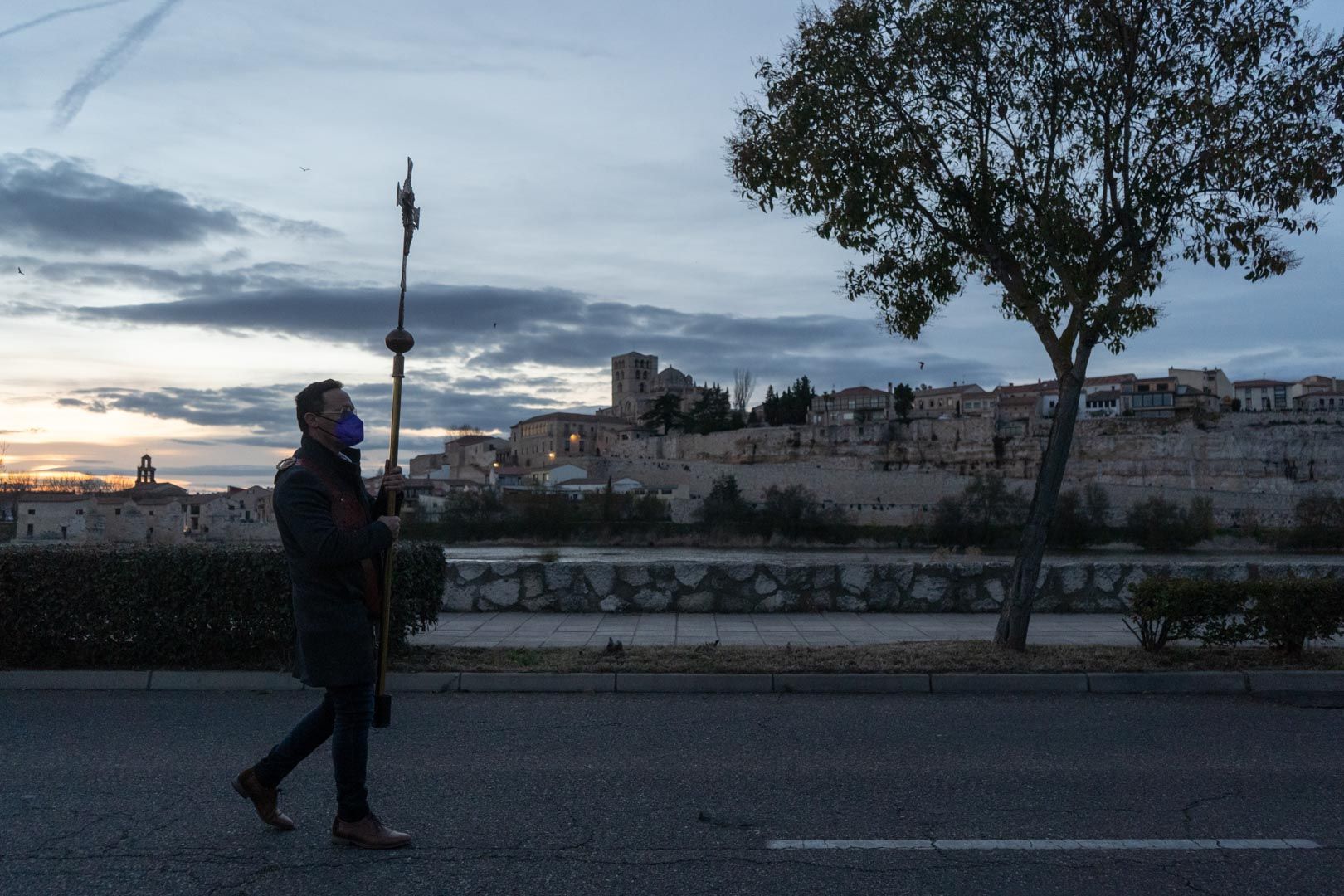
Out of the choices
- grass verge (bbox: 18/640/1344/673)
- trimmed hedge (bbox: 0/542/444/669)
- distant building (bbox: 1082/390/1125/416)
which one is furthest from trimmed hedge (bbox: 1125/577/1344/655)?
distant building (bbox: 1082/390/1125/416)

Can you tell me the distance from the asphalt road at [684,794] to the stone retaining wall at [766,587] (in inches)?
214

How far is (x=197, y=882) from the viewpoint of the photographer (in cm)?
419

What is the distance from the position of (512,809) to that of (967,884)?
2286mm

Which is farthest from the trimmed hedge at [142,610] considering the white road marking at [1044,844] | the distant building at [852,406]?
the distant building at [852,406]

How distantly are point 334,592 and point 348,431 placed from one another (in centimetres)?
72

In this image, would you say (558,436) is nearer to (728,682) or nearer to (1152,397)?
(1152,397)

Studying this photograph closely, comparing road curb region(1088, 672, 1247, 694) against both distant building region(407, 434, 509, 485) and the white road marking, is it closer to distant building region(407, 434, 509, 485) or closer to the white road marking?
the white road marking

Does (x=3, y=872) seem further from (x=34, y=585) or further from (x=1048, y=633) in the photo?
(x=1048, y=633)

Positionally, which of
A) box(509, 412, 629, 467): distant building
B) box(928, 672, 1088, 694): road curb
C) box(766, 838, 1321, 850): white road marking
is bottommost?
box(928, 672, 1088, 694): road curb

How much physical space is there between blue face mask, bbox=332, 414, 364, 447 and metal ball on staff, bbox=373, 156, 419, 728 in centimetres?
30

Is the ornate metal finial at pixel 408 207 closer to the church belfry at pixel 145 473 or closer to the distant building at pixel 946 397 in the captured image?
the church belfry at pixel 145 473

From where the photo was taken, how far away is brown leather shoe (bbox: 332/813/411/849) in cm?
456

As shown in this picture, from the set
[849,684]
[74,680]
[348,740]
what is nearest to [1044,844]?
[348,740]

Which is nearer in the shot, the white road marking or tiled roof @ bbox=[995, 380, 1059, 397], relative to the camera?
the white road marking
